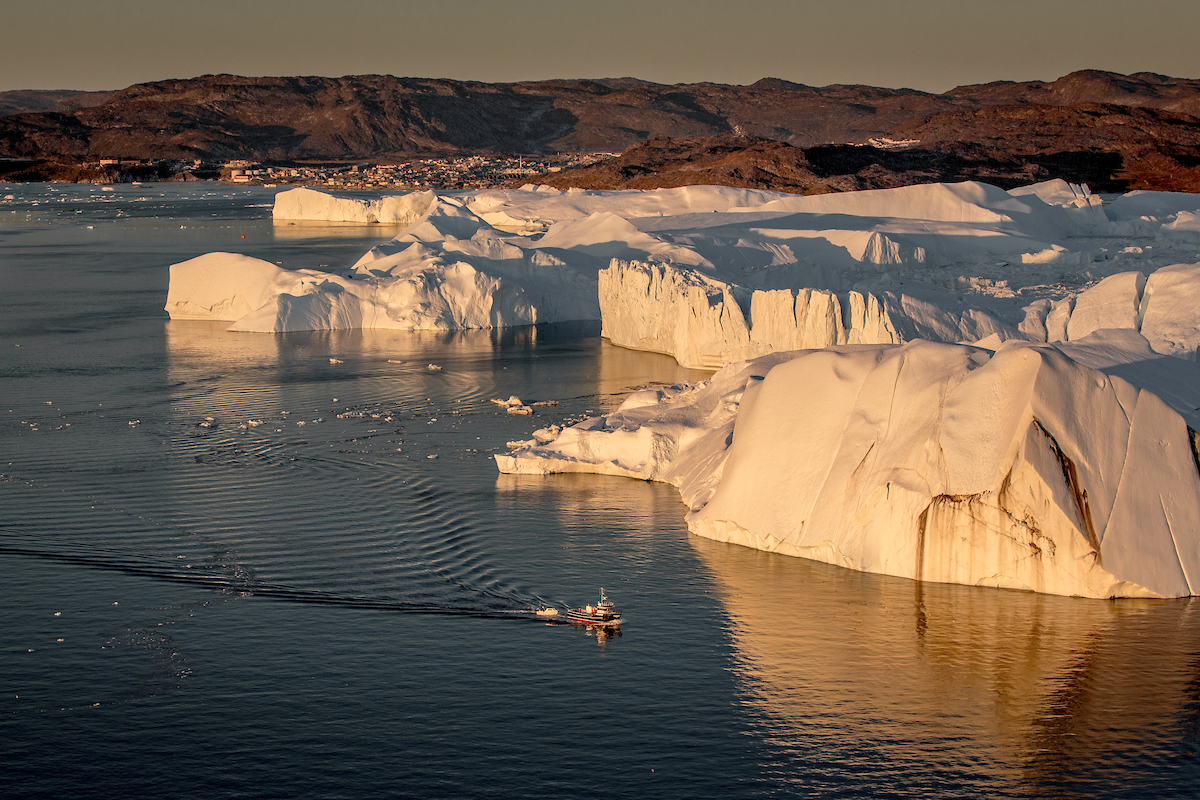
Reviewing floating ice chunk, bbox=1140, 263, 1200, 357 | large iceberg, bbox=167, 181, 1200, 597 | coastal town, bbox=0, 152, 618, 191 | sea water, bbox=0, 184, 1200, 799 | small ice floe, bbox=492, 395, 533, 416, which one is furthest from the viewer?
coastal town, bbox=0, 152, 618, 191

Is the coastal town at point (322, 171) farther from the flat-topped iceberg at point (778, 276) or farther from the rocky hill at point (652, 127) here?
the flat-topped iceberg at point (778, 276)

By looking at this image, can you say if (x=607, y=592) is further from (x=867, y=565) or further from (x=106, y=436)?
(x=106, y=436)

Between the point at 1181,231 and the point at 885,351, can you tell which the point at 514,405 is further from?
the point at 1181,231

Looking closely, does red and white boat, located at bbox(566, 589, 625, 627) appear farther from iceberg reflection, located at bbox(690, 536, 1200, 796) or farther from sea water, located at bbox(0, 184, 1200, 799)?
iceberg reflection, located at bbox(690, 536, 1200, 796)

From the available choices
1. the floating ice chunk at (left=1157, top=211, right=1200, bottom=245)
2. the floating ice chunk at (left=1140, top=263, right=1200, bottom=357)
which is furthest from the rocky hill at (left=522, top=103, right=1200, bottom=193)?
the floating ice chunk at (left=1140, top=263, right=1200, bottom=357)

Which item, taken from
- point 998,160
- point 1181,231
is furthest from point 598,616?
point 998,160

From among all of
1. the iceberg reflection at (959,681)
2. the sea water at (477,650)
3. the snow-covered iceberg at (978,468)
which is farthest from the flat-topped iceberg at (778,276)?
the sea water at (477,650)
